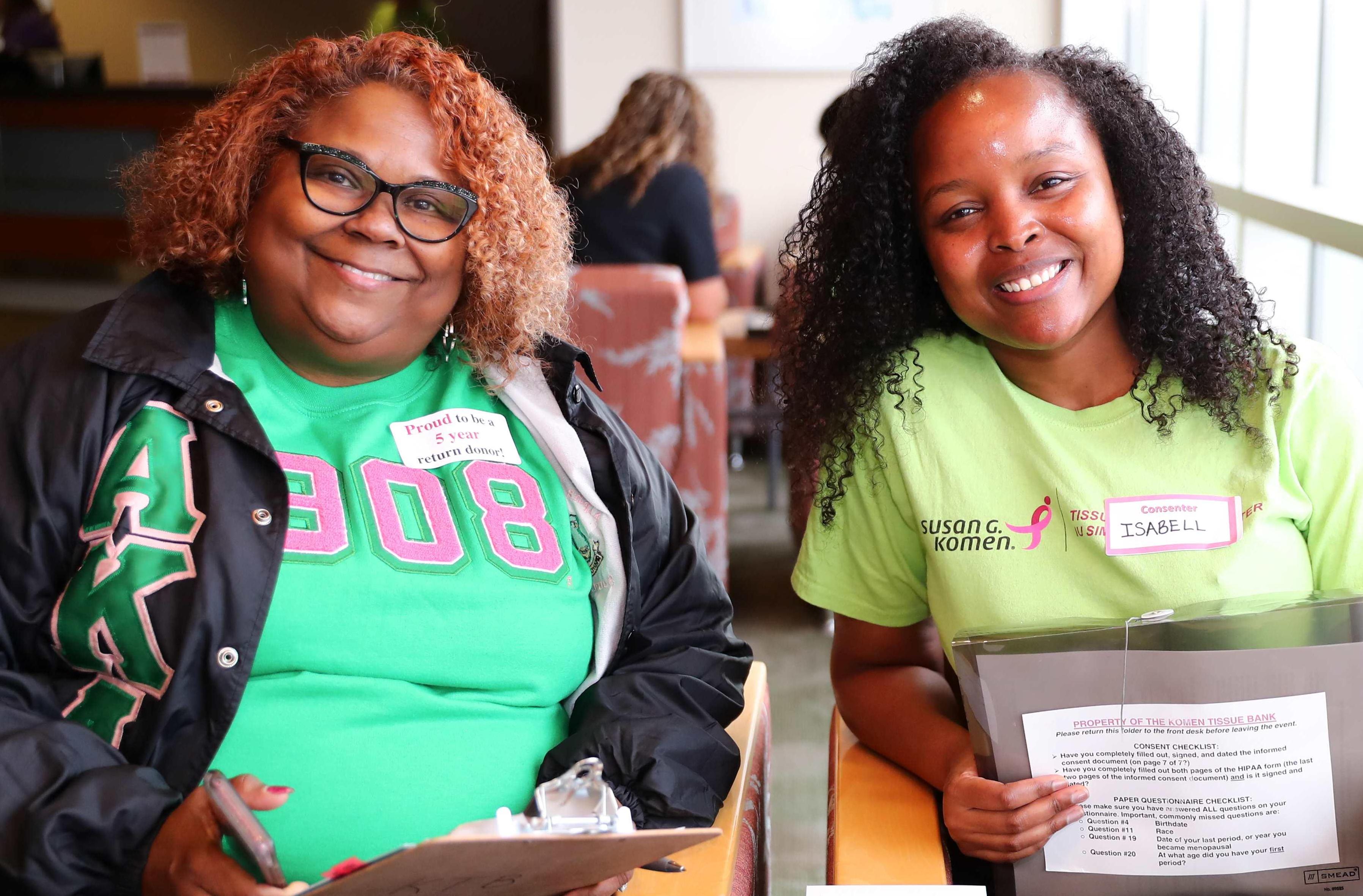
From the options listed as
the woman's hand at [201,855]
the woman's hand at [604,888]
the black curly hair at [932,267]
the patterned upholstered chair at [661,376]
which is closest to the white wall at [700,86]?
the patterned upholstered chair at [661,376]

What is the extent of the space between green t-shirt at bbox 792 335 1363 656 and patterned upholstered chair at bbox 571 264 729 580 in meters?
1.86

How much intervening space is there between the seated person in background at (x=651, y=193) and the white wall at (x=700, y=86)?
2087mm

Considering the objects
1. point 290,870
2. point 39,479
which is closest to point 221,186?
point 39,479

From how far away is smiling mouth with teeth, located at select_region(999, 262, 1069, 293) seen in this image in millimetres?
1360

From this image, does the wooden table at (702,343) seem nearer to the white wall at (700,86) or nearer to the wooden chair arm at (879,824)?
the wooden chair arm at (879,824)

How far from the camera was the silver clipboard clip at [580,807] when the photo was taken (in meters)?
1.01

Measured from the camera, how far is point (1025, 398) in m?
1.45

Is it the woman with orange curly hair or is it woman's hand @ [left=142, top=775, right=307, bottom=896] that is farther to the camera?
the woman with orange curly hair

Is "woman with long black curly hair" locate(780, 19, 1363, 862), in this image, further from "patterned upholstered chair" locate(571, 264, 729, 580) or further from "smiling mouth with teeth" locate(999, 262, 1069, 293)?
"patterned upholstered chair" locate(571, 264, 729, 580)

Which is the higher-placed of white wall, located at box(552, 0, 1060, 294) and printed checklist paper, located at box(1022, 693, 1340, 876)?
white wall, located at box(552, 0, 1060, 294)

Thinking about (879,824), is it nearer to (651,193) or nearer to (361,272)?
(361,272)

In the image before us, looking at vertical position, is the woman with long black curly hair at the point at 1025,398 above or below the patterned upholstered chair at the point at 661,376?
above

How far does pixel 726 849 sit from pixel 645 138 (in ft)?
10.8

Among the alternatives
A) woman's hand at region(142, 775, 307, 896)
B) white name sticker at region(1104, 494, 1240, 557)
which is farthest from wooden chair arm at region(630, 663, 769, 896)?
white name sticker at region(1104, 494, 1240, 557)
